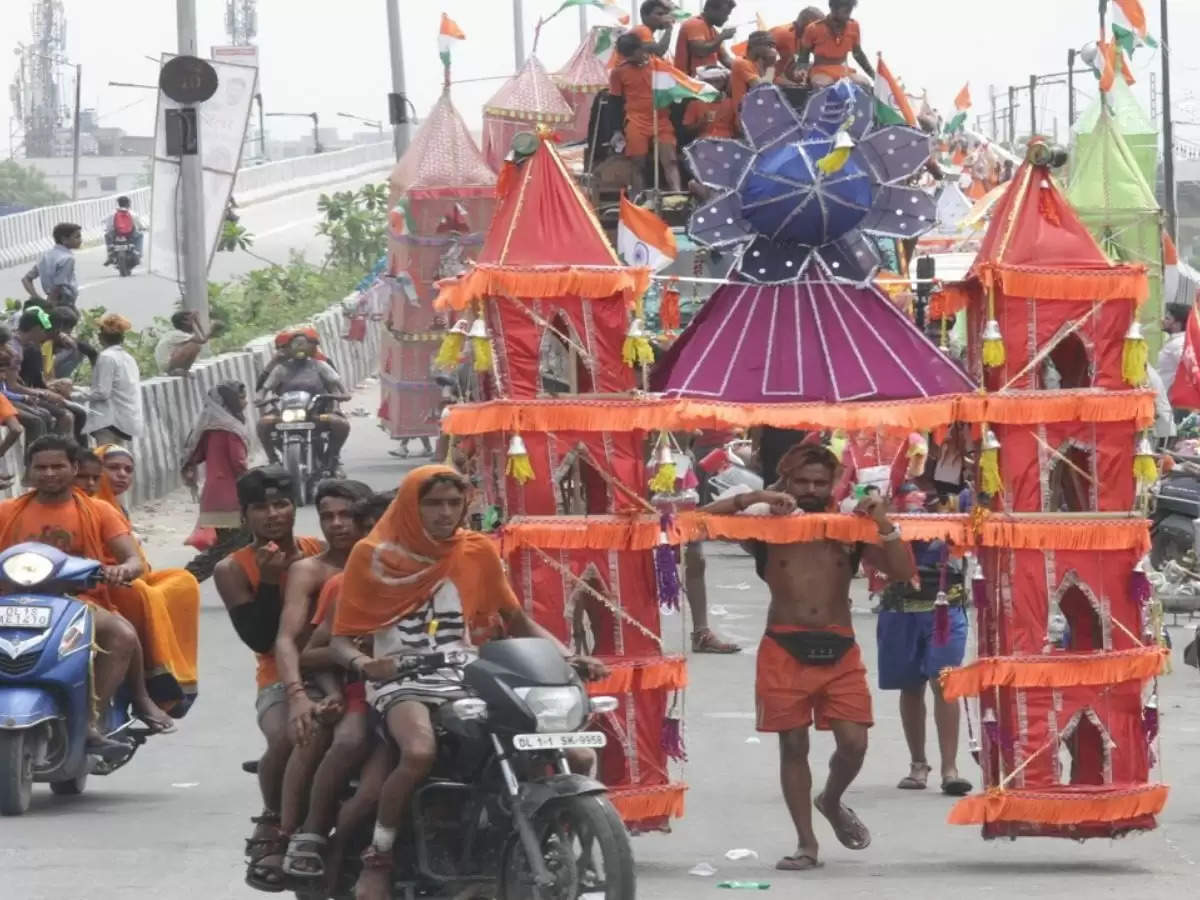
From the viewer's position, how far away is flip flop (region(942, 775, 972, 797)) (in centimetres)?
1133

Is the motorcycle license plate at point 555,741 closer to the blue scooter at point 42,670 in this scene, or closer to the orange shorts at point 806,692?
the orange shorts at point 806,692

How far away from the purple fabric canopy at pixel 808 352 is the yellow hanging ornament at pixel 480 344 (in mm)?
755

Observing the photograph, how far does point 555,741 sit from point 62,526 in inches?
173

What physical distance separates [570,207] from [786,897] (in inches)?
107

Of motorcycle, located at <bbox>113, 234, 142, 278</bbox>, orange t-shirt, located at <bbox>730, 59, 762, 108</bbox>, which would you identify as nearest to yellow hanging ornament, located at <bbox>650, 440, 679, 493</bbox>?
orange t-shirt, located at <bbox>730, 59, 762, 108</bbox>

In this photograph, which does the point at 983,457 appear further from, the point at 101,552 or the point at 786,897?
the point at 101,552

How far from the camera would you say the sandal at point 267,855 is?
26.4ft

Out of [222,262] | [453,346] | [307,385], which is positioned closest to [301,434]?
[307,385]

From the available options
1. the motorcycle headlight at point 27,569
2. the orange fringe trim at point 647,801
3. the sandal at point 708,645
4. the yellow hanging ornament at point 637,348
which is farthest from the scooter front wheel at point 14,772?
the sandal at point 708,645

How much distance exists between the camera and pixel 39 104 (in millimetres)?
134750

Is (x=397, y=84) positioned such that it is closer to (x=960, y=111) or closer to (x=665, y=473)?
(x=960, y=111)

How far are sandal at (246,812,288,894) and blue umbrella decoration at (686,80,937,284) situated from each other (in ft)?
9.85

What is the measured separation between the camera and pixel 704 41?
803 inches

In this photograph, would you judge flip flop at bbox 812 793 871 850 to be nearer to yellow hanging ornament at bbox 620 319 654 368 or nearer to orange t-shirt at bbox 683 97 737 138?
yellow hanging ornament at bbox 620 319 654 368
